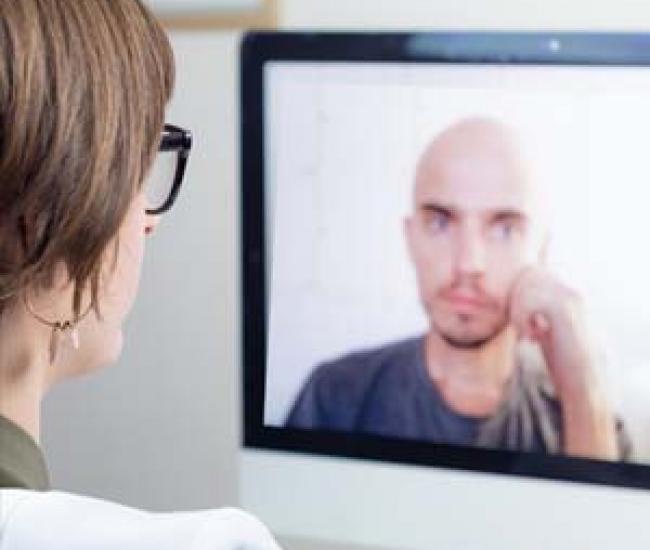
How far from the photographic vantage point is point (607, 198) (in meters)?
1.02

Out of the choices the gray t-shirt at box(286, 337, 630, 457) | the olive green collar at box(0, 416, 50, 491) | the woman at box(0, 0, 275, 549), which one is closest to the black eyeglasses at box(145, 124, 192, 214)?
the woman at box(0, 0, 275, 549)

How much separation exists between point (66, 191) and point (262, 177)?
0.46m

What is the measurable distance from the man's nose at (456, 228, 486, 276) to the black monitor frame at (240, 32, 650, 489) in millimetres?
140

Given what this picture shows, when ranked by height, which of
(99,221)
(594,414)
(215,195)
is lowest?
(594,414)

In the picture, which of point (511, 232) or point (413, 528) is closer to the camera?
point (511, 232)

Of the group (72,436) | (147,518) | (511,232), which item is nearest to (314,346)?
(511,232)

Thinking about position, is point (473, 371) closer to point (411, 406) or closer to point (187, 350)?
point (411, 406)

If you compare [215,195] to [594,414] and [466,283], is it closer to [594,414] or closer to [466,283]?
[466,283]

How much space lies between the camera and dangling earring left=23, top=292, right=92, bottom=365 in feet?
2.44

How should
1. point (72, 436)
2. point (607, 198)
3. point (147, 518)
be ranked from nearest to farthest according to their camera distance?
point (147, 518)
point (607, 198)
point (72, 436)

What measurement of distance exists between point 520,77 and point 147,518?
0.55 meters

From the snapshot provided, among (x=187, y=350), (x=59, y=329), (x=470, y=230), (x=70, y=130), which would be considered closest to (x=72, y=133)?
(x=70, y=130)

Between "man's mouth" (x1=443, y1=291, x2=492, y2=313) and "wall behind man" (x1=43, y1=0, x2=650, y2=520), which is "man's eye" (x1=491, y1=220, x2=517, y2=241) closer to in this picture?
"man's mouth" (x1=443, y1=291, x2=492, y2=313)

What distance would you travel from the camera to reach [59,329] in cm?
76
